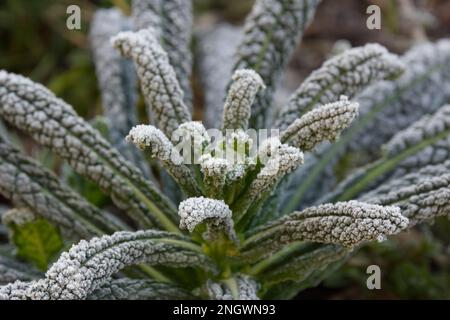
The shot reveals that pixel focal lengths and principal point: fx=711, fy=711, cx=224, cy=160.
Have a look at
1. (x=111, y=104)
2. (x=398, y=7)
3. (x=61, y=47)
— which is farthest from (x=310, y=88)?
(x=61, y=47)

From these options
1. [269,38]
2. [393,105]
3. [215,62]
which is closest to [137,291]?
[269,38]

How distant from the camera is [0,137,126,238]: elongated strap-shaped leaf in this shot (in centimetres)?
124

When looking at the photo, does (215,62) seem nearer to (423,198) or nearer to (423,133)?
(423,133)

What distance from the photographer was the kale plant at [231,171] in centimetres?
101

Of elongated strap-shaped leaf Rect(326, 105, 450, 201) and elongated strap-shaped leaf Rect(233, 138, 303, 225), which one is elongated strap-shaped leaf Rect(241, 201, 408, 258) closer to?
elongated strap-shaped leaf Rect(233, 138, 303, 225)

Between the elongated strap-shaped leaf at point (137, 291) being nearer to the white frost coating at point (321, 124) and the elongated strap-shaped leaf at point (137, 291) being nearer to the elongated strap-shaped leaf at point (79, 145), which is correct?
the elongated strap-shaped leaf at point (79, 145)

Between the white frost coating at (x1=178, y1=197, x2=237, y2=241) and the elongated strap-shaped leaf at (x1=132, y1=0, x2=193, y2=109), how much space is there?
1.26ft

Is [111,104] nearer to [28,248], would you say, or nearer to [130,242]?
[28,248]

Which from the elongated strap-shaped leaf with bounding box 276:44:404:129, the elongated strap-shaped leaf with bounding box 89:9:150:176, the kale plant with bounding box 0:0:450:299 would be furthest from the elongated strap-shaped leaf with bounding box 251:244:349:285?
→ the elongated strap-shaped leaf with bounding box 89:9:150:176

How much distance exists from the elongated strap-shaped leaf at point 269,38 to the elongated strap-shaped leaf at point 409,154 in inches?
8.1

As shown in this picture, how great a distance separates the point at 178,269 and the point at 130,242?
0.22 m

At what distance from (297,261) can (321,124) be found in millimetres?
256

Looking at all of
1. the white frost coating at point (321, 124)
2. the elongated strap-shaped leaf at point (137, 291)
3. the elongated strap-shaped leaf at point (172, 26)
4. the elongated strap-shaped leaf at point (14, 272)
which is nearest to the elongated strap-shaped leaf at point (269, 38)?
the elongated strap-shaped leaf at point (172, 26)
